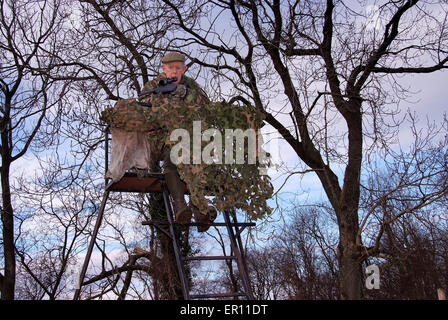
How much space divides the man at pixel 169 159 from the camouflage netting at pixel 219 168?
0.36 m

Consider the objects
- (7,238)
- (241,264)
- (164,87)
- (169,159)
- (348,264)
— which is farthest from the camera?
(7,238)

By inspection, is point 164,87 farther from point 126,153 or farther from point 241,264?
point 241,264

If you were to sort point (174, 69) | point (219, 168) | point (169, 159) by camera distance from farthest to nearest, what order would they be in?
point (174, 69) → point (169, 159) → point (219, 168)

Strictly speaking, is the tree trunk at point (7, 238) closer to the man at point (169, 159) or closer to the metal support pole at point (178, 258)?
the man at point (169, 159)

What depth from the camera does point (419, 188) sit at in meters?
5.82

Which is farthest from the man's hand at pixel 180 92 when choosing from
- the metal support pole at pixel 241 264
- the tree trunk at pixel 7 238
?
the tree trunk at pixel 7 238

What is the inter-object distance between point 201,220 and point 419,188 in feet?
8.93

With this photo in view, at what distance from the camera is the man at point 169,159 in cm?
509

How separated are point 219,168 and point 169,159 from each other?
1082mm

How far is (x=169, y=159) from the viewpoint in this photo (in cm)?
543

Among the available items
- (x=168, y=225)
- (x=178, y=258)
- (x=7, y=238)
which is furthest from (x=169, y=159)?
(x=7, y=238)

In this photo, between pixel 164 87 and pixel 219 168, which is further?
pixel 164 87

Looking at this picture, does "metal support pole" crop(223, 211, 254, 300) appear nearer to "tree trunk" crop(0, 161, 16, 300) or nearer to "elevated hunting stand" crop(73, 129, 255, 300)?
"elevated hunting stand" crop(73, 129, 255, 300)

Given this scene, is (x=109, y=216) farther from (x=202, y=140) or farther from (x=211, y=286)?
(x=202, y=140)
